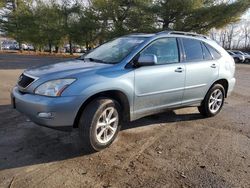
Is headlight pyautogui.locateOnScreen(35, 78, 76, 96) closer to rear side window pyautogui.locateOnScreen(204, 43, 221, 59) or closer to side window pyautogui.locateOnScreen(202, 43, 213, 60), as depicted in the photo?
side window pyautogui.locateOnScreen(202, 43, 213, 60)

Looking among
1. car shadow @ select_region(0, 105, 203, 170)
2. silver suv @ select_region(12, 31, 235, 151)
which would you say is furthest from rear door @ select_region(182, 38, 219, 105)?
car shadow @ select_region(0, 105, 203, 170)

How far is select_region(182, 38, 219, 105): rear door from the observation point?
5.59 meters

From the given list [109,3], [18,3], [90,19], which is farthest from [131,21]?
[18,3]

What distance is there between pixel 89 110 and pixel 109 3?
1171 inches

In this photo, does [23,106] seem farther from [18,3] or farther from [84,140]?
[18,3]

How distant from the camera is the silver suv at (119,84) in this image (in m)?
3.99

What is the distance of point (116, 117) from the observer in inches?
179

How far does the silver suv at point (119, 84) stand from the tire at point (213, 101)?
0.02 metres

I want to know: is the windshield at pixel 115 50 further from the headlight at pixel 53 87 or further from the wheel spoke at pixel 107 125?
the headlight at pixel 53 87

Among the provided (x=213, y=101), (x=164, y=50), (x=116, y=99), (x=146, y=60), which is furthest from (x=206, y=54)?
(x=116, y=99)

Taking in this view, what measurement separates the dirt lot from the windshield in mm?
1297

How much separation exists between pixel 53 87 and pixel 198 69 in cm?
295

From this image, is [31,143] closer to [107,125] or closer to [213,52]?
[107,125]

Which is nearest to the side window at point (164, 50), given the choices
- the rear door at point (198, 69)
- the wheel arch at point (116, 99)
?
the rear door at point (198, 69)
